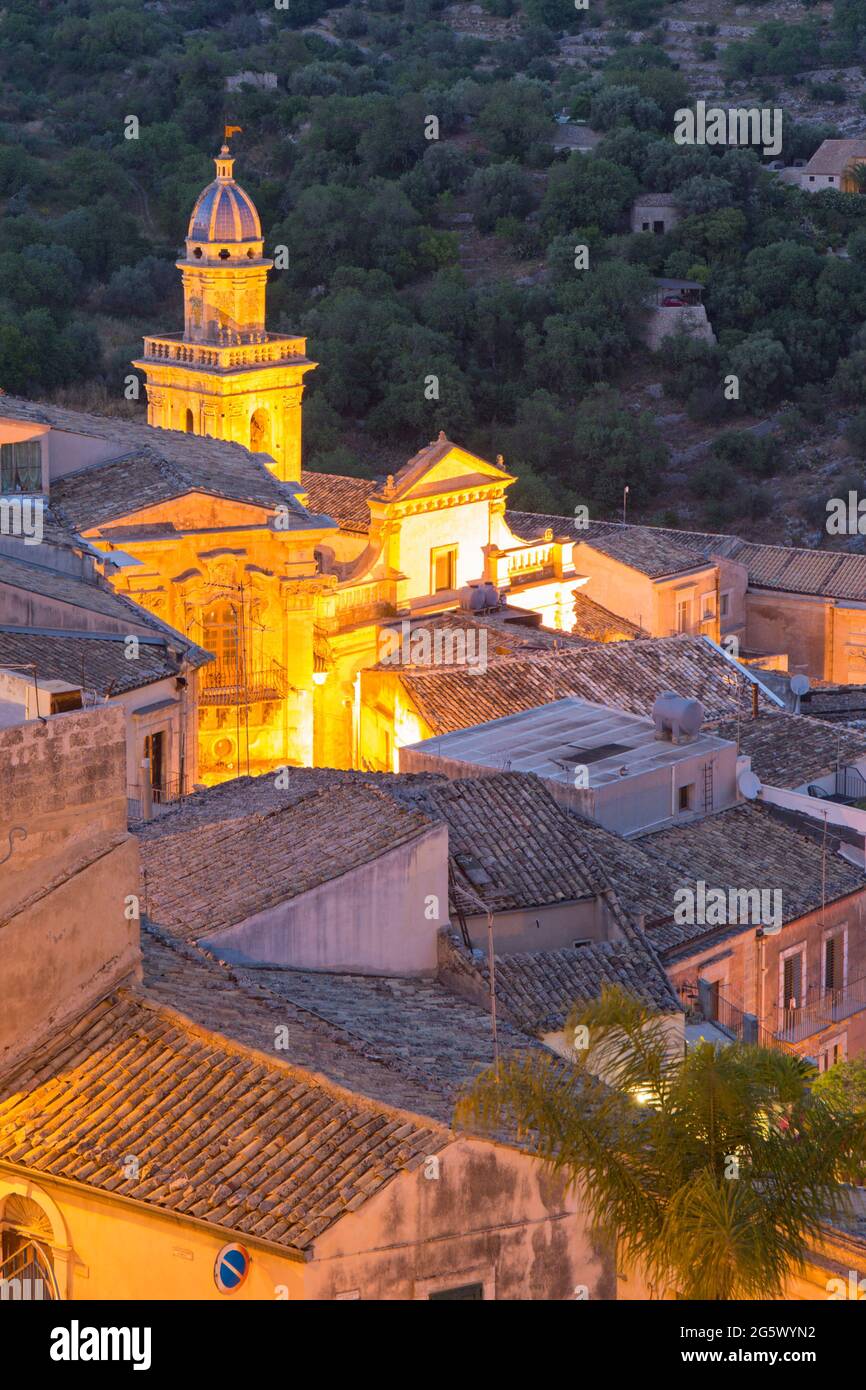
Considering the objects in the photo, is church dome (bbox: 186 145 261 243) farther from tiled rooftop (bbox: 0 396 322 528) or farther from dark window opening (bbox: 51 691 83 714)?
dark window opening (bbox: 51 691 83 714)

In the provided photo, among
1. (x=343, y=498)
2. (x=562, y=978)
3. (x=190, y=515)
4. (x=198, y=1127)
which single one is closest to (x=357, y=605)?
(x=190, y=515)

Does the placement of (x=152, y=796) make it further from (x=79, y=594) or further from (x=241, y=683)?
(x=241, y=683)

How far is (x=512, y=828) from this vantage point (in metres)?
23.5

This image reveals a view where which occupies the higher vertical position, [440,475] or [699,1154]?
[440,475]

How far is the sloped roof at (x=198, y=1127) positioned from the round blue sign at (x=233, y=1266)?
0.45ft

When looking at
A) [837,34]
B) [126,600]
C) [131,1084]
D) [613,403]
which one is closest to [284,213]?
[613,403]

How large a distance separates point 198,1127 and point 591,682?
20.9 metres

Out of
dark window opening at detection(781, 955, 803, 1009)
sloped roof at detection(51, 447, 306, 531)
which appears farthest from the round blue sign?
sloped roof at detection(51, 447, 306, 531)

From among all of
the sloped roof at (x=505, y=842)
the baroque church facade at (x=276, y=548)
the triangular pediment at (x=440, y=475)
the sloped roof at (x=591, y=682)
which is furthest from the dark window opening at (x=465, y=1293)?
the triangular pediment at (x=440, y=475)

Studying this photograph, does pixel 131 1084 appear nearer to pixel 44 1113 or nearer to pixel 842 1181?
pixel 44 1113

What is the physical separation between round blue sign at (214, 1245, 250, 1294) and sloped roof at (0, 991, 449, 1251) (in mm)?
137

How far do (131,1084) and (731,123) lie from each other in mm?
87721

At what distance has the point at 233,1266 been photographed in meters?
13.8

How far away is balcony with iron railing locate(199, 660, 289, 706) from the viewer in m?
38.1
